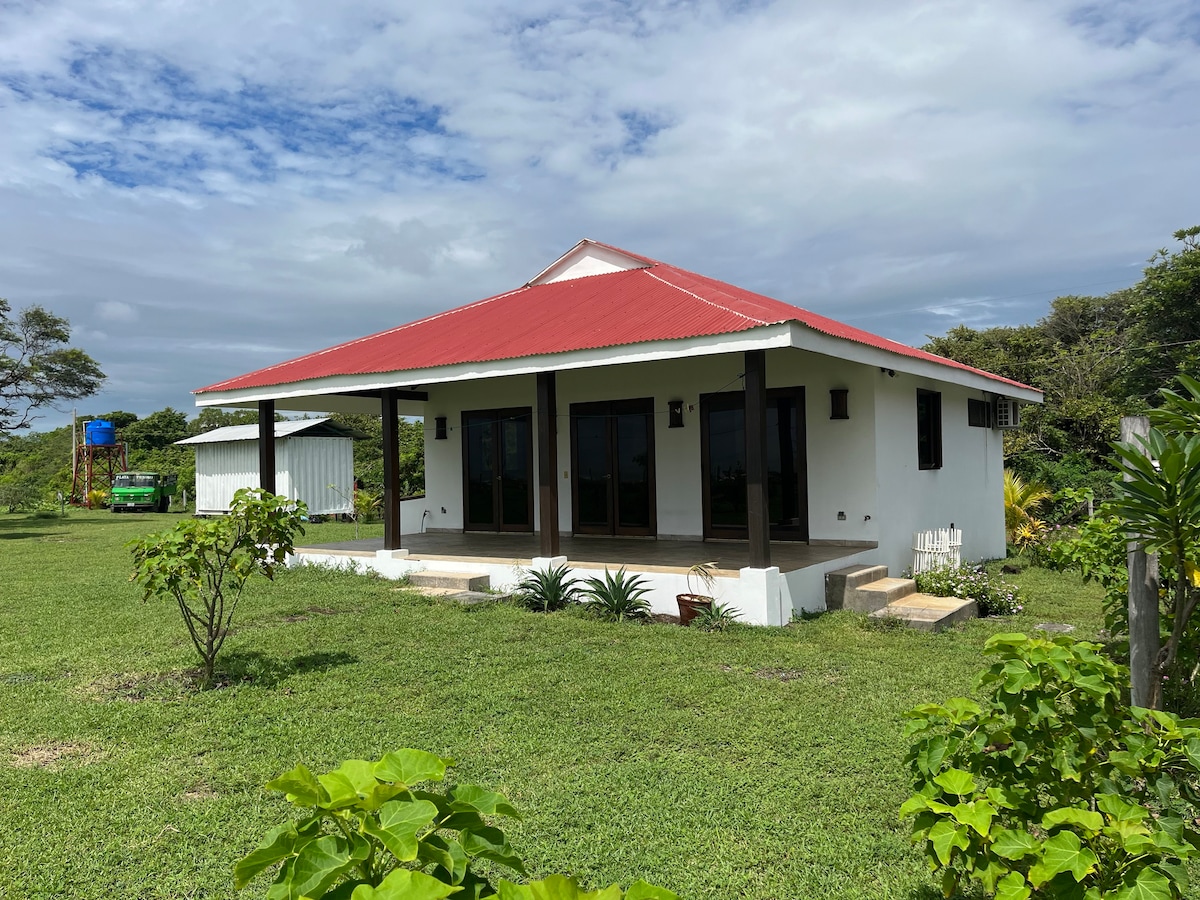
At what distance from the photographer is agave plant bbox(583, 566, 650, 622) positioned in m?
8.14

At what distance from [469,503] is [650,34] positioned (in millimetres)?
7945

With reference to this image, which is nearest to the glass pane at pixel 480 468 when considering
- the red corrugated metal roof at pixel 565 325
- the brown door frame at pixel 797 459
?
the red corrugated metal roof at pixel 565 325

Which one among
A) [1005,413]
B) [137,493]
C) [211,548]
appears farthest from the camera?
[137,493]

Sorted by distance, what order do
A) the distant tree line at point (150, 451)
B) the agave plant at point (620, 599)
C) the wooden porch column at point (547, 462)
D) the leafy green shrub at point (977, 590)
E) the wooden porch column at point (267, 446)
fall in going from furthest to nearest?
1. the distant tree line at point (150, 451)
2. the wooden porch column at point (267, 446)
3. the wooden porch column at point (547, 462)
4. the leafy green shrub at point (977, 590)
5. the agave plant at point (620, 599)

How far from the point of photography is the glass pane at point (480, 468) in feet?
43.6

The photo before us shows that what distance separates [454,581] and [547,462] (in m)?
2.12

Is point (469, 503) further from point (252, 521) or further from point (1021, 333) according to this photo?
point (1021, 333)

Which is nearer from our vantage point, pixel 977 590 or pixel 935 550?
pixel 977 590

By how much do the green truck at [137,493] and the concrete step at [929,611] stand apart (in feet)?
90.8

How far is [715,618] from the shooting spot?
761 centimetres

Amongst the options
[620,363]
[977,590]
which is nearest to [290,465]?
[620,363]

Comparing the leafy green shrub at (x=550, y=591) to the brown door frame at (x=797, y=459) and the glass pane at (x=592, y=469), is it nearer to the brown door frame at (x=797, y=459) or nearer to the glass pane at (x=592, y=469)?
the brown door frame at (x=797, y=459)

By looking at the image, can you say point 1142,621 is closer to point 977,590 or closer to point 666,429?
point 977,590

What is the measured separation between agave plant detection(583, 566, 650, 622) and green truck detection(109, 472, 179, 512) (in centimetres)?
2542
